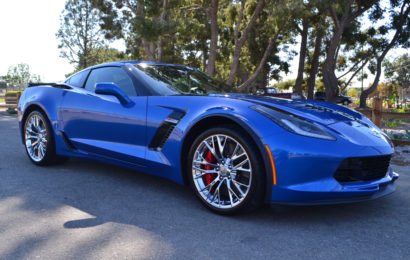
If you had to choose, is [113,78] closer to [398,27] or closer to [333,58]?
[333,58]

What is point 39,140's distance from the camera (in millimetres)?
4602

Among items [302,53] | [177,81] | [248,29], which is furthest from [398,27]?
[177,81]

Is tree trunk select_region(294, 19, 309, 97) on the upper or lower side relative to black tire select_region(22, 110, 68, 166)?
upper

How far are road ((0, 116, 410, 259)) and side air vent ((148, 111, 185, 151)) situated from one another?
52 cm

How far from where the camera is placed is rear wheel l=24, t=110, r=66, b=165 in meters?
4.44

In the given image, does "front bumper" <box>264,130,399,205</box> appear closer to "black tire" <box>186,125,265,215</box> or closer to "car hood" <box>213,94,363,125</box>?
"black tire" <box>186,125,265,215</box>

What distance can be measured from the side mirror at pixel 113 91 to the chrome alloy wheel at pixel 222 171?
0.99 m

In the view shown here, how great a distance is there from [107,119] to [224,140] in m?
1.38

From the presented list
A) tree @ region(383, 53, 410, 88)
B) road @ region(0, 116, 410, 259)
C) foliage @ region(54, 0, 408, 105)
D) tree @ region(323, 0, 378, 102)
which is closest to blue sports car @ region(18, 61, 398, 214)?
road @ region(0, 116, 410, 259)

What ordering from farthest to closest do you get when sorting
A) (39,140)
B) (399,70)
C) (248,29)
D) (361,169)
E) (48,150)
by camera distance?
1. (399,70)
2. (248,29)
3. (39,140)
4. (48,150)
5. (361,169)

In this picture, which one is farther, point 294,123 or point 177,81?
point 177,81

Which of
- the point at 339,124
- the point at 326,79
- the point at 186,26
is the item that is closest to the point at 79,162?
the point at 339,124

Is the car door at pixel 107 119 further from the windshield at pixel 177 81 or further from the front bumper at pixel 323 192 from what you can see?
the front bumper at pixel 323 192

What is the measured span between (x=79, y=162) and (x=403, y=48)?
2071cm
